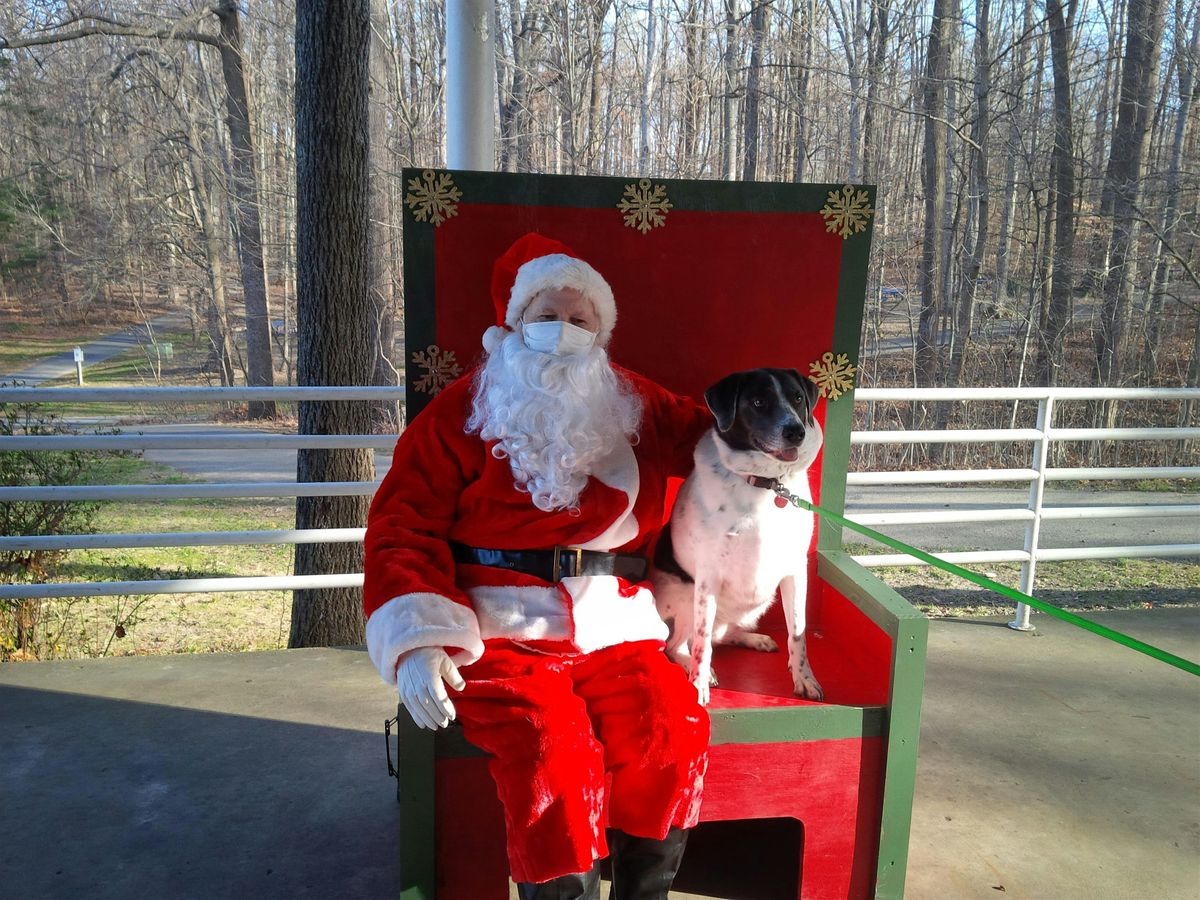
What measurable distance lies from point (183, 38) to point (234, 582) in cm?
1075

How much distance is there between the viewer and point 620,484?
2.10 m

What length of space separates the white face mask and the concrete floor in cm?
142

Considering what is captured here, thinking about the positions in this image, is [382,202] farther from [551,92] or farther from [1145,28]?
[1145,28]

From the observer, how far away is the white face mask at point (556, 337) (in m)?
2.04

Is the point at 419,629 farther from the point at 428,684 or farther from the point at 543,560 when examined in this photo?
the point at 543,560

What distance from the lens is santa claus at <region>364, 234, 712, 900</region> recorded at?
1729 mm

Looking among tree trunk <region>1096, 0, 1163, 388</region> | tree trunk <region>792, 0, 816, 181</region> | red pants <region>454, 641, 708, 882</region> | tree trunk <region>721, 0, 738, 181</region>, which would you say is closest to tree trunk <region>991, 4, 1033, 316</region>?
tree trunk <region>1096, 0, 1163, 388</region>

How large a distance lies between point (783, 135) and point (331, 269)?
10.2 meters

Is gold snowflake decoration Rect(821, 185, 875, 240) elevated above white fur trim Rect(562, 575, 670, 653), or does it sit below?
above

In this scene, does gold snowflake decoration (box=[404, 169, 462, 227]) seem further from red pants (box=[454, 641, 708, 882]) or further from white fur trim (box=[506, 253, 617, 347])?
red pants (box=[454, 641, 708, 882])

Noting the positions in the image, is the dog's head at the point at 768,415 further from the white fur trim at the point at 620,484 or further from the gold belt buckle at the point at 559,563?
the gold belt buckle at the point at 559,563

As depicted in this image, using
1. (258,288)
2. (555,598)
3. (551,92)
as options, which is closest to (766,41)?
(551,92)

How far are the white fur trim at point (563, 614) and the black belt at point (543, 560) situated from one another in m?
0.03

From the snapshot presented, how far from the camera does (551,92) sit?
1292 centimetres
